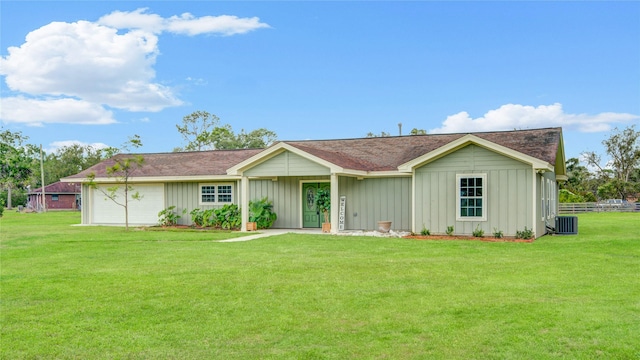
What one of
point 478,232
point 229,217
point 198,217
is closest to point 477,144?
point 478,232

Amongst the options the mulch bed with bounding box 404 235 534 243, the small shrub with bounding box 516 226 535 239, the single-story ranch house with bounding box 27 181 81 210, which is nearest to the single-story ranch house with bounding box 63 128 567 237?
the small shrub with bounding box 516 226 535 239

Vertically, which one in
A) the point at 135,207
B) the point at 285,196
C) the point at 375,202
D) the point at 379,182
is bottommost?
the point at 135,207

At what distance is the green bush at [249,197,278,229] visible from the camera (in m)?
22.0

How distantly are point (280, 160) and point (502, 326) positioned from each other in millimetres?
14277

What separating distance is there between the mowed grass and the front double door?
8471 millimetres

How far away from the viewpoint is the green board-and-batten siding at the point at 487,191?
1728 centimetres

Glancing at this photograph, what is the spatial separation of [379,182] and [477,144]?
4486mm

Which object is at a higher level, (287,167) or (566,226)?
(287,167)

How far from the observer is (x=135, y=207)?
26.4 m

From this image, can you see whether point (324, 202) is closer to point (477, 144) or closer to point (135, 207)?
point (477, 144)

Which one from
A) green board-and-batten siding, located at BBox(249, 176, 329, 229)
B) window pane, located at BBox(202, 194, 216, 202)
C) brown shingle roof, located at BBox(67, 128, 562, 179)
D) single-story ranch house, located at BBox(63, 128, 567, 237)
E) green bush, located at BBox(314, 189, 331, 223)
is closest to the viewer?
single-story ranch house, located at BBox(63, 128, 567, 237)

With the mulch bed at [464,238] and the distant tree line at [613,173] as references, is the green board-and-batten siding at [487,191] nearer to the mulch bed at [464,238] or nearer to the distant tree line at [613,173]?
the mulch bed at [464,238]

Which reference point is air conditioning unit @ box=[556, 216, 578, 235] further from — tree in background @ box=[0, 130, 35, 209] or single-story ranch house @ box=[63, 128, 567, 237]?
tree in background @ box=[0, 130, 35, 209]

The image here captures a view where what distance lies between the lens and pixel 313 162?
19.7 metres
